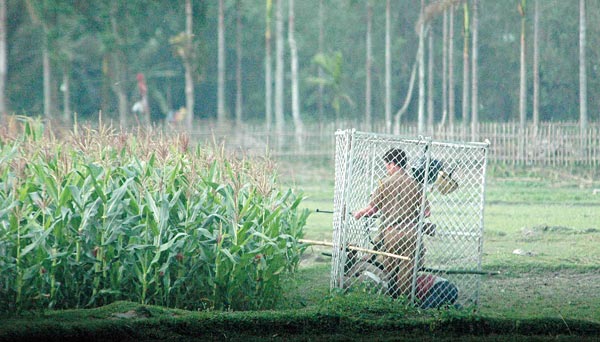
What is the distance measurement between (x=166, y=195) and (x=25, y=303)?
145 centimetres

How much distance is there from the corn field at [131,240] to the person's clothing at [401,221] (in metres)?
0.97

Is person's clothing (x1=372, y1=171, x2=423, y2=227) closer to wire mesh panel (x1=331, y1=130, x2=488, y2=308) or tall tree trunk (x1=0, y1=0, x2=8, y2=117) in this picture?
wire mesh panel (x1=331, y1=130, x2=488, y2=308)

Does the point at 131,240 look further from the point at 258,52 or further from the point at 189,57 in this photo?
the point at 258,52

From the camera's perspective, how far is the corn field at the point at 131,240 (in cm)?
762

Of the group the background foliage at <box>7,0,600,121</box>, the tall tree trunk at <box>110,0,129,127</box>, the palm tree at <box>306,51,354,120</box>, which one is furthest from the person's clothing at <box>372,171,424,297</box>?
the palm tree at <box>306,51,354,120</box>

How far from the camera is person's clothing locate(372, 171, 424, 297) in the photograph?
8141mm

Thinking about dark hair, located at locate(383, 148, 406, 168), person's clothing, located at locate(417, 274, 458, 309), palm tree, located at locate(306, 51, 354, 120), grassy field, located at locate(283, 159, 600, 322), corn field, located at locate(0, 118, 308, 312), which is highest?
palm tree, located at locate(306, 51, 354, 120)

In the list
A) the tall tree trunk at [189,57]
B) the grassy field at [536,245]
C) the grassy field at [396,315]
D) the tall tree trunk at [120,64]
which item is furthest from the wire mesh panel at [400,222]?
the tall tree trunk at [120,64]

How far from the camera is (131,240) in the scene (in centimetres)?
793

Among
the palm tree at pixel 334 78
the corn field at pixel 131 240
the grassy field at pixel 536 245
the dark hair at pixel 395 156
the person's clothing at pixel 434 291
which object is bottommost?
the grassy field at pixel 536 245

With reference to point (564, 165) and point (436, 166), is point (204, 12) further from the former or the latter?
point (436, 166)

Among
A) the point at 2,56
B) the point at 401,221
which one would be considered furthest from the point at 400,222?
the point at 2,56

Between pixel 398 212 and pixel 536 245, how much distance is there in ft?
18.9

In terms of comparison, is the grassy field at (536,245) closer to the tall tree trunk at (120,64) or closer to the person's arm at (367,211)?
the person's arm at (367,211)
